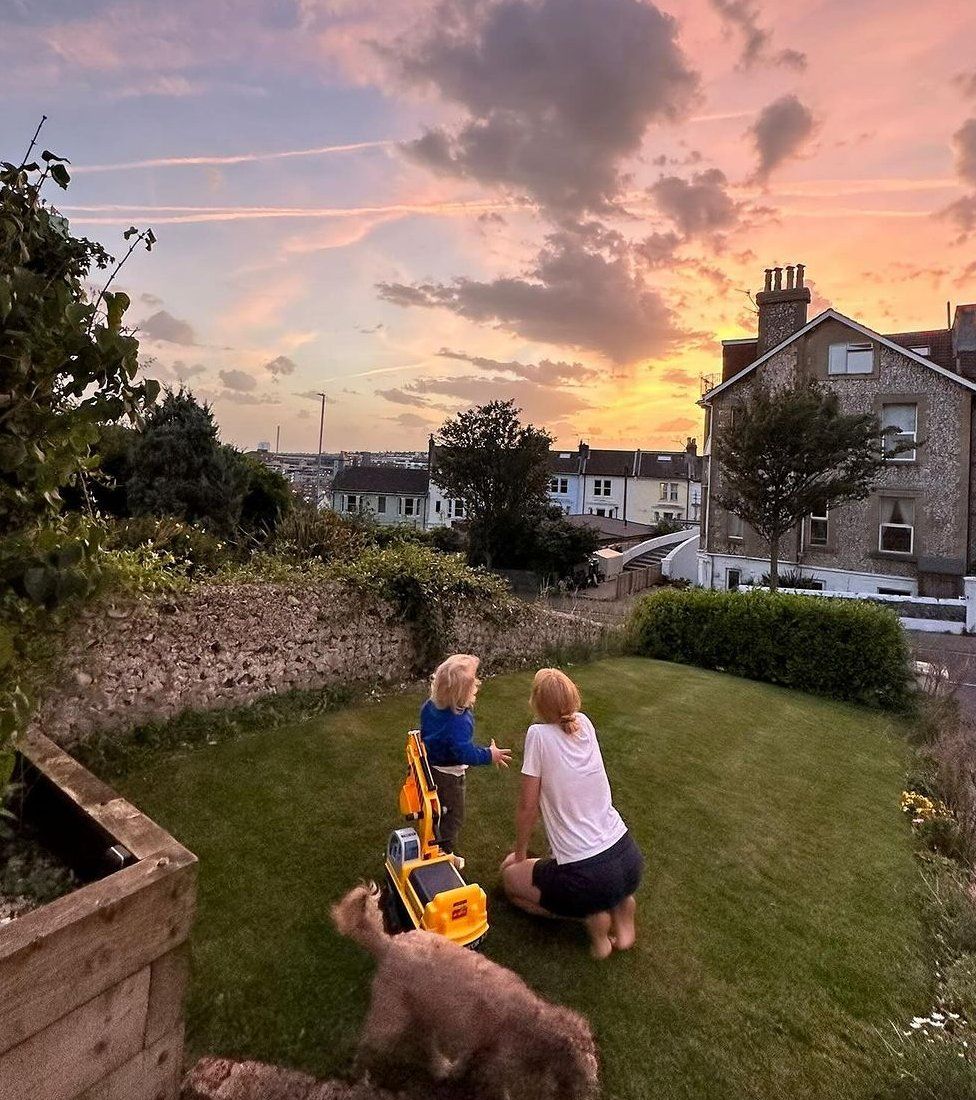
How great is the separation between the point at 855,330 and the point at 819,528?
817 cm

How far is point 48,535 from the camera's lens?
286 centimetres

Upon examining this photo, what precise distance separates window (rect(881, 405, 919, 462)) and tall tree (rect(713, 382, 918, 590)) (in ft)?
11.6

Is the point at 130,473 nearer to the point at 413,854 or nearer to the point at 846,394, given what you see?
the point at 413,854

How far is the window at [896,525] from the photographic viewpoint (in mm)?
25391

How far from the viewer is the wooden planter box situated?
237 centimetres

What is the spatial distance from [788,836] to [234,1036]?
195 inches

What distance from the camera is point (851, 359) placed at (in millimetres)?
26578

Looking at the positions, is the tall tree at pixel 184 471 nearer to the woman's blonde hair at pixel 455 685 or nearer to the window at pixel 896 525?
the woman's blonde hair at pixel 455 685

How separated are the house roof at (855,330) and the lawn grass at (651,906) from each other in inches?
883

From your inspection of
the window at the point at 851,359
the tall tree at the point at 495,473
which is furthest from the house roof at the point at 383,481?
the window at the point at 851,359

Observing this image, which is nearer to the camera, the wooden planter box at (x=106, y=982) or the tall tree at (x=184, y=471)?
the wooden planter box at (x=106, y=982)

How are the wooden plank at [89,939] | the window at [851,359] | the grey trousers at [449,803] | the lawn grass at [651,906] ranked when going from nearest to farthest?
1. the wooden plank at [89,939]
2. the lawn grass at [651,906]
3. the grey trousers at [449,803]
4. the window at [851,359]

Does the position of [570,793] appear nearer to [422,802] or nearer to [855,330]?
[422,802]

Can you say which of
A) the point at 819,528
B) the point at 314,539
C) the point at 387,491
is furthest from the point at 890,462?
the point at 387,491
